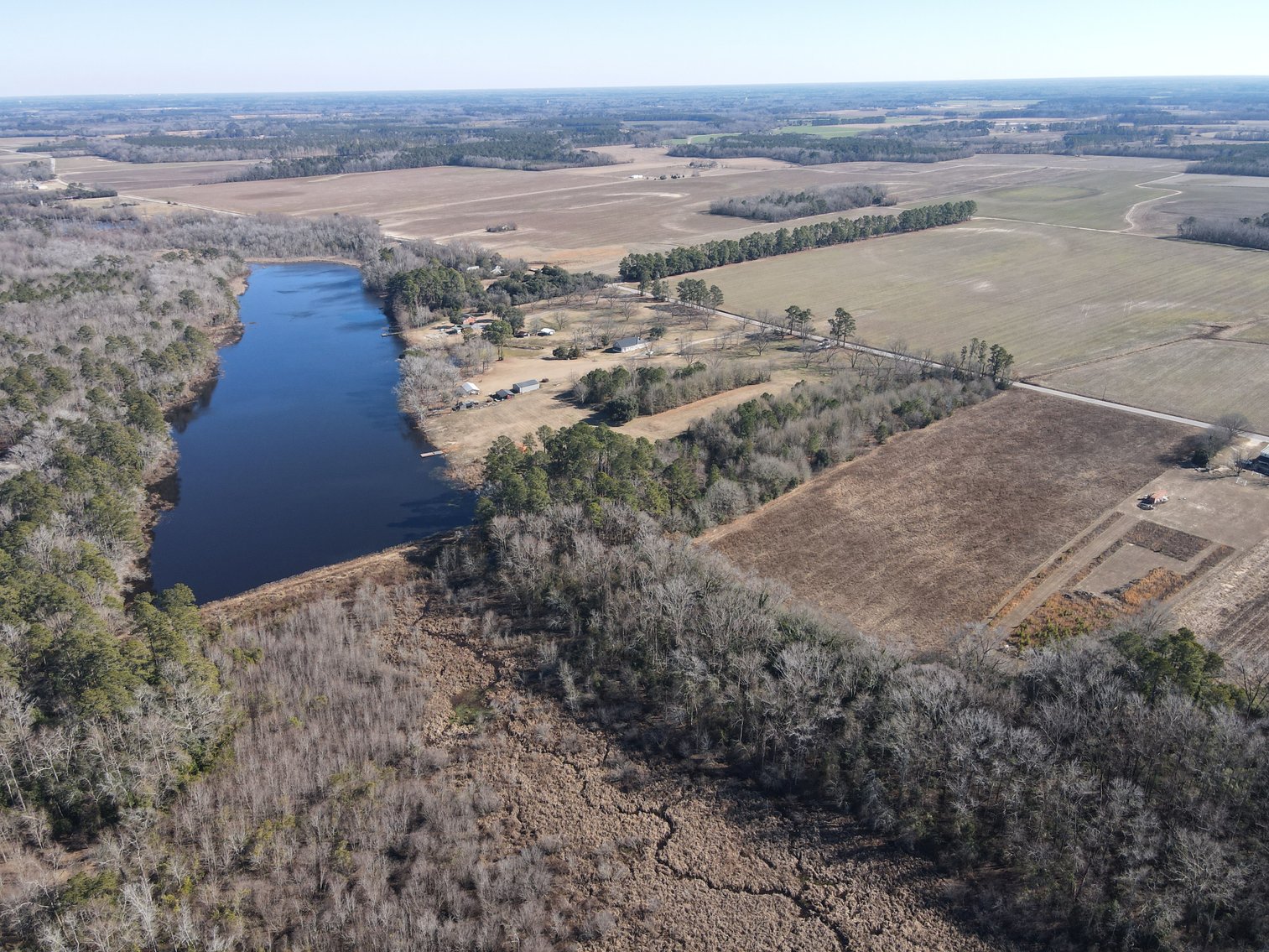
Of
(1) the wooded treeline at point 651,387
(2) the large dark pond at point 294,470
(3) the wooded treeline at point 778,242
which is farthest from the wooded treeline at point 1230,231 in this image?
(2) the large dark pond at point 294,470

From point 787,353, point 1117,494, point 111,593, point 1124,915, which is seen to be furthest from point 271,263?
point 1124,915

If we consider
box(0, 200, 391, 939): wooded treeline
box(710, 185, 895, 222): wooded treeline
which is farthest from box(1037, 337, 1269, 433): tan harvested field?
box(710, 185, 895, 222): wooded treeline

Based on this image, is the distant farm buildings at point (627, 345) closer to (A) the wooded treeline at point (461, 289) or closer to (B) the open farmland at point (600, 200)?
(A) the wooded treeline at point (461, 289)

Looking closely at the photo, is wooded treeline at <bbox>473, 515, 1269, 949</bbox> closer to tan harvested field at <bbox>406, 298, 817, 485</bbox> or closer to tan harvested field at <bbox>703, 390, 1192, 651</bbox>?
tan harvested field at <bbox>703, 390, 1192, 651</bbox>

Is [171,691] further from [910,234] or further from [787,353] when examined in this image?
[910,234]

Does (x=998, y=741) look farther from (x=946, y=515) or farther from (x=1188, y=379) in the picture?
(x=1188, y=379)
